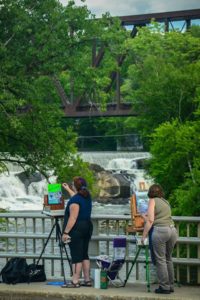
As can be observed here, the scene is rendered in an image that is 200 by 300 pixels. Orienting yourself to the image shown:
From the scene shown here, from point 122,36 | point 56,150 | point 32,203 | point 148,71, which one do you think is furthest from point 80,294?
point 32,203

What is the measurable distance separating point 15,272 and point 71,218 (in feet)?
4.28

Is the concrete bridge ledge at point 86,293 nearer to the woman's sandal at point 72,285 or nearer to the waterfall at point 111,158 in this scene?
the woman's sandal at point 72,285

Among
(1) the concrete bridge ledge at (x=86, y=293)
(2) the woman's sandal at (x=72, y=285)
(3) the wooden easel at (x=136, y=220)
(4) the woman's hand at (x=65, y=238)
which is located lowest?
(1) the concrete bridge ledge at (x=86, y=293)

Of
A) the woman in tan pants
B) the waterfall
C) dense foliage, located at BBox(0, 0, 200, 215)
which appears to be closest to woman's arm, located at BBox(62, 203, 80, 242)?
the woman in tan pants

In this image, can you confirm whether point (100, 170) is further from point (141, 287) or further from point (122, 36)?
point (141, 287)

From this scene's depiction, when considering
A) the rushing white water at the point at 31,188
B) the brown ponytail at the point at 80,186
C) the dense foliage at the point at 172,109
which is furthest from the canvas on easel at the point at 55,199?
the rushing white water at the point at 31,188

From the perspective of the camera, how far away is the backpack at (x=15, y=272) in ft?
40.4

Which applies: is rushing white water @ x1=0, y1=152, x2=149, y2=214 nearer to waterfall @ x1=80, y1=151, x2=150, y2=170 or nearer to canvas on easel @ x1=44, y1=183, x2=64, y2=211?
waterfall @ x1=80, y1=151, x2=150, y2=170

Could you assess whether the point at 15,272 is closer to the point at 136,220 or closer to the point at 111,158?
the point at 136,220

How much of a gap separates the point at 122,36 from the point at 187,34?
32.4m

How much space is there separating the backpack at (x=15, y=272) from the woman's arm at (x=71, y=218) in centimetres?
96

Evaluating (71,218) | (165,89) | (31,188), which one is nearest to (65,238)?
(71,218)

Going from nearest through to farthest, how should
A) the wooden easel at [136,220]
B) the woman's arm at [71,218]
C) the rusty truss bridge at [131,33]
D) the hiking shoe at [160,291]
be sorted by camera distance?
the hiking shoe at [160,291]
the wooden easel at [136,220]
the woman's arm at [71,218]
the rusty truss bridge at [131,33]

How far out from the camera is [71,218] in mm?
11836
